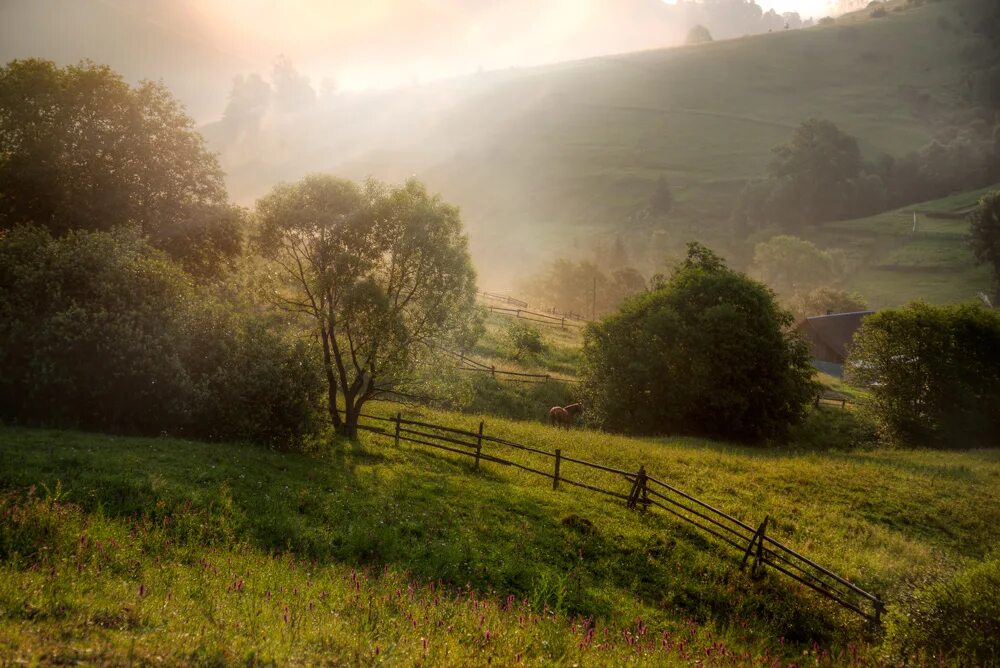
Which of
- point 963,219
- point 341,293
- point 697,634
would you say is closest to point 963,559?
point 697,634

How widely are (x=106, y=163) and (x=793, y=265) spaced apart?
12219 cm

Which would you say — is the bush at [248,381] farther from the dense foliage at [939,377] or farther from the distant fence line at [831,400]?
the distant fence line at [831,400]

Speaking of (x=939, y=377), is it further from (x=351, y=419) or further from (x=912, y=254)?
(x=912, y=254)

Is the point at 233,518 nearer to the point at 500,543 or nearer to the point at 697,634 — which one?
the point at 500,543

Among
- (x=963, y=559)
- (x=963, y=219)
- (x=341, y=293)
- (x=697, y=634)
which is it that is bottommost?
(x=697, y=634)

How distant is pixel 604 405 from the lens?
133 feet

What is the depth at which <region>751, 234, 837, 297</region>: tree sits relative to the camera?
4542 inches

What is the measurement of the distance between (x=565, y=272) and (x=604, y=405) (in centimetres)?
7243

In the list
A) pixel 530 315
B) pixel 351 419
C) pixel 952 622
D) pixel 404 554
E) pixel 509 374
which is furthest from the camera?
pixel 530 315

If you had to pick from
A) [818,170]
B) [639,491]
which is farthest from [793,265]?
[639,491]

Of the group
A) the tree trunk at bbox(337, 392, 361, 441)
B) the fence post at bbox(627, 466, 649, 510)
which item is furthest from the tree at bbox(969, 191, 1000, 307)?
the tree trunk at bbox(337, 392, 361, 441)

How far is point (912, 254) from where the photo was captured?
11650cm

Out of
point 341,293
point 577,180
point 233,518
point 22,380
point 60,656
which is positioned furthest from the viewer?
point 577,180

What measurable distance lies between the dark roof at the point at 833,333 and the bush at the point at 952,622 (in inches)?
2899
